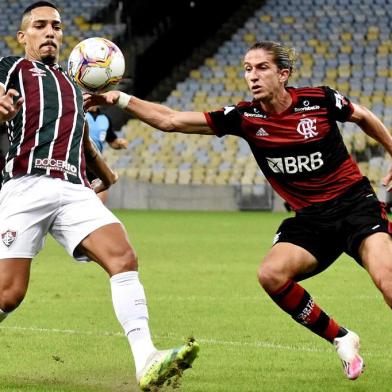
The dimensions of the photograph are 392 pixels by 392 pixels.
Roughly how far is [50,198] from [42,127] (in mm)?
403

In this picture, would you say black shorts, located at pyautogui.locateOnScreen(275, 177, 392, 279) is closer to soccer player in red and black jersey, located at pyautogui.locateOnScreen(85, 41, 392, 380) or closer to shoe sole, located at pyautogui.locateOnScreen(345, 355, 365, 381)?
soccer player in red and black jersey, located at pyautogui.locateOnScreen(85, 41, 392, 380)

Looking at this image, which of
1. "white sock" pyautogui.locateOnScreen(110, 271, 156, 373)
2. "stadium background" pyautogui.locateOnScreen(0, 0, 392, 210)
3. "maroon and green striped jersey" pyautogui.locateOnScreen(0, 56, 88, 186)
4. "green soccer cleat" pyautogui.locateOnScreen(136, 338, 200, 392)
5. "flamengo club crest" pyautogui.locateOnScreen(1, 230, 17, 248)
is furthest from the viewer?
"stadium background" pyautogui.locateOnScreen(0, 0, 392, 210)

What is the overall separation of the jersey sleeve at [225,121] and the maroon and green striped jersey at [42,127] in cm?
89

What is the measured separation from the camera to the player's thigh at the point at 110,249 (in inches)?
218

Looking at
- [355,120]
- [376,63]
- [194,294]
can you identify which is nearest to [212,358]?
[355,120]

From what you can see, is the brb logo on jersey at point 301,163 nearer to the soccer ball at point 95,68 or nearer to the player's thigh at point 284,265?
the player's thigh at point 284,265

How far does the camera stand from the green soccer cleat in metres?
5.18

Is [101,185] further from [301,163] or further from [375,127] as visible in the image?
[375,127]

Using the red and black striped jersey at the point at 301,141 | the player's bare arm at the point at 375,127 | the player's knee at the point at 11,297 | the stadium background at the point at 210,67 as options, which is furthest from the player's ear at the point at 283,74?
the stadium background at the point at 210,67

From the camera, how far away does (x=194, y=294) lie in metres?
10.2

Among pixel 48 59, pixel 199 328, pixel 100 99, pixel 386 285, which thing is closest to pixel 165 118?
pixel 100 99

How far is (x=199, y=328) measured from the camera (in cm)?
809

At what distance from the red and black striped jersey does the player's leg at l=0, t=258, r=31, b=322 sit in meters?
1.52

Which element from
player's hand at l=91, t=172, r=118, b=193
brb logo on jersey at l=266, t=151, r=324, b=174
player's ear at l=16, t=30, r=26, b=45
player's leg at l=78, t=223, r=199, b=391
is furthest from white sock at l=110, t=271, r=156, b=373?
player's ear at l=16, t=30, r=26, b=45
